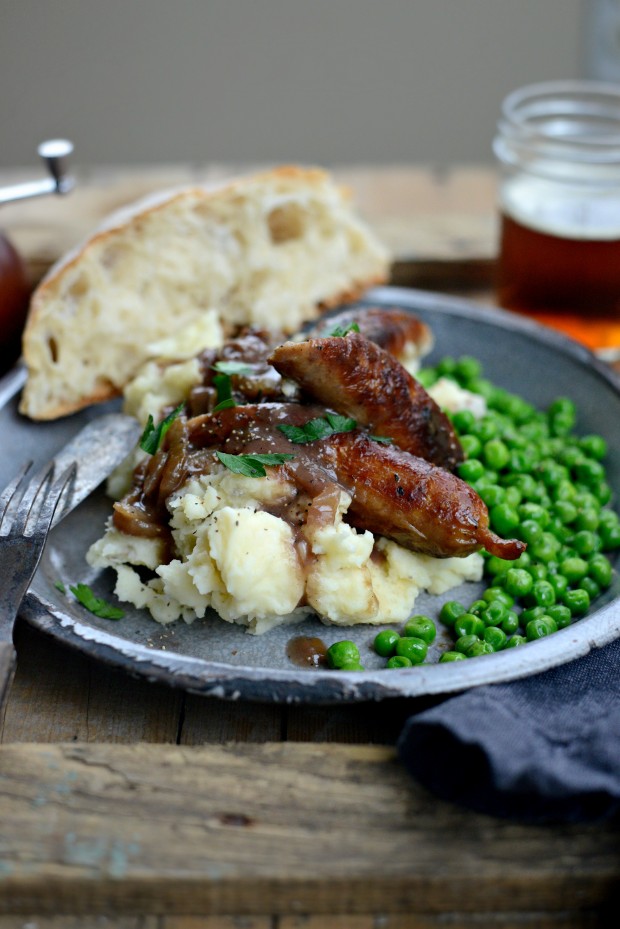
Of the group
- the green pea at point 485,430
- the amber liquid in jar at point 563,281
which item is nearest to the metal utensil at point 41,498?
the green pea at point 485,430

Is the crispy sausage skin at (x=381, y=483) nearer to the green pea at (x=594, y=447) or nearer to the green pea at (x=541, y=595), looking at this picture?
the green pea at (x=541, y=595)

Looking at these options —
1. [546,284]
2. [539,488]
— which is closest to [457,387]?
[539,488]

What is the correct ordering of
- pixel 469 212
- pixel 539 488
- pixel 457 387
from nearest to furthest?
1. pixel 539 488
2. pixel 457 387
3. pixel 469 212

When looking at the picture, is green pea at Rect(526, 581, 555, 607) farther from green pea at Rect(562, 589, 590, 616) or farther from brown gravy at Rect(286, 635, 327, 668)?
brown gravy at Rect(286, 635, 327, 668)

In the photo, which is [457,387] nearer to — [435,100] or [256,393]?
[256,393]

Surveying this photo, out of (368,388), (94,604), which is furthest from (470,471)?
(94,604)

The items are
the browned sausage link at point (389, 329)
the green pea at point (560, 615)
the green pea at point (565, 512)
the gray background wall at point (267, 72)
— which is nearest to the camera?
the green pea at point (560, 615)

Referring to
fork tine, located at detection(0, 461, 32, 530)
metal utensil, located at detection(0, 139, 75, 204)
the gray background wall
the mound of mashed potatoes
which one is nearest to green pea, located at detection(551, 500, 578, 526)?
the mound of mashed potatoes
